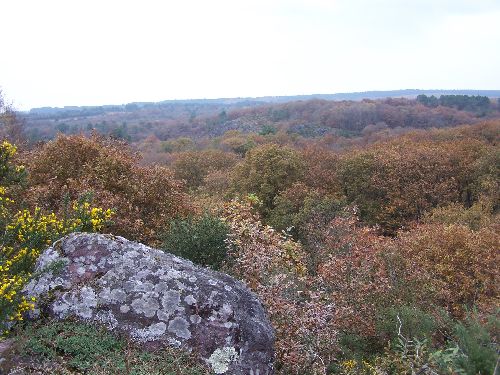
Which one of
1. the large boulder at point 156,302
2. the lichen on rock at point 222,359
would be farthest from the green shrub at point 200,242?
the lichen on rock at point 222,359

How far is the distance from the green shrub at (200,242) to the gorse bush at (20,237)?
2.61 meters

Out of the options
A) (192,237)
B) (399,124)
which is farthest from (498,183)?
(399,124)

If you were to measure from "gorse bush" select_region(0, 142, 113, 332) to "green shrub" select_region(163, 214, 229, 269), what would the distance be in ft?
8.55

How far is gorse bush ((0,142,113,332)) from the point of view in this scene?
21.5 ft

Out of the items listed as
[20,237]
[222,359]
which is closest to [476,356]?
[222,359]

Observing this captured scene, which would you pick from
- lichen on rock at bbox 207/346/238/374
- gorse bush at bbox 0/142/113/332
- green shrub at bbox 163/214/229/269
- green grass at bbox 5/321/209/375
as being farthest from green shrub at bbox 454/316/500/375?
green shrub at bbox 163/214/229/269

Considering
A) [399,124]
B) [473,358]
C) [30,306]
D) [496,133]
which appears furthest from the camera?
[399,124]

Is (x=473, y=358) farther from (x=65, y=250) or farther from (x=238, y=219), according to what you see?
(x=238, y=219)

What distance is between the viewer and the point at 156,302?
7668 millimetres

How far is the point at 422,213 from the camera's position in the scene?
2911 centimetres

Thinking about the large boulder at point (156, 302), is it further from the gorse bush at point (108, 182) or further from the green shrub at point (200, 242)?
the gorse bush at point (108, 182)

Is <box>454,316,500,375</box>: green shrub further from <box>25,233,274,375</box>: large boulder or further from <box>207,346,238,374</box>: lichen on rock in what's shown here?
<box>207,346,238,374</box>: lichen on rock

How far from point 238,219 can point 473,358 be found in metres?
10.6

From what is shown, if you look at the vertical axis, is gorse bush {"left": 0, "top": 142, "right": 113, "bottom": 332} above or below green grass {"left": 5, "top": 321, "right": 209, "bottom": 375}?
above
